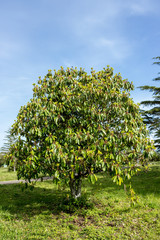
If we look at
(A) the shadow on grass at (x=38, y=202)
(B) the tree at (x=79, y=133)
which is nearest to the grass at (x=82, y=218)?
(A) the shadow on grass at (x=38, y=202)

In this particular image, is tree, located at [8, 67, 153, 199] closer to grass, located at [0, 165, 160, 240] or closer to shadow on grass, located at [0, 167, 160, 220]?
shadow on grass, located at [0, 167, 160, 220]

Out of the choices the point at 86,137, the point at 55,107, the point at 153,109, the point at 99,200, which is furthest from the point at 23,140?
the point at 153,109

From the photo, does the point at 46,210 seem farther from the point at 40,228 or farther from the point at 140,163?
the point at 140,163

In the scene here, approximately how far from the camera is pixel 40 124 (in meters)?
8.29

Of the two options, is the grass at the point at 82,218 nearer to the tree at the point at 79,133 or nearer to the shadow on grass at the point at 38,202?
the shadow on grass at the point at 38,202

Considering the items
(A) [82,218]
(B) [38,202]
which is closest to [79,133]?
(A) [82,218]

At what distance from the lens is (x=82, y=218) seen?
27.1 feet

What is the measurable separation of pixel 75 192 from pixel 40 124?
13.2 feet

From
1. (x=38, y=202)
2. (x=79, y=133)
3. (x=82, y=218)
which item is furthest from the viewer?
(x=38, y=202)

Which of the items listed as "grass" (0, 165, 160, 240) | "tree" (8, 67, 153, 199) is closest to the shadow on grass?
"grass" (0, 165, 160, 240)

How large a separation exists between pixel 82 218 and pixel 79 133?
3.88m

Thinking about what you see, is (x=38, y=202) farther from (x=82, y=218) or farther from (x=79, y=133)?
(x=79, y=133)

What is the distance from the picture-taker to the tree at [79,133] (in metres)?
7.06

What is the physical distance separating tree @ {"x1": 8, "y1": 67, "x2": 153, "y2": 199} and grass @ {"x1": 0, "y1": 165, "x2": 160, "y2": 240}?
1378mm
